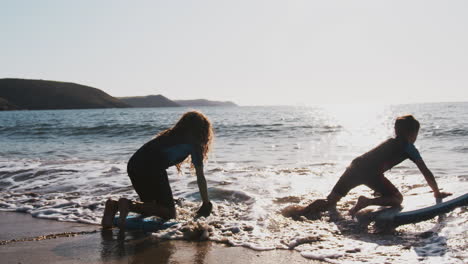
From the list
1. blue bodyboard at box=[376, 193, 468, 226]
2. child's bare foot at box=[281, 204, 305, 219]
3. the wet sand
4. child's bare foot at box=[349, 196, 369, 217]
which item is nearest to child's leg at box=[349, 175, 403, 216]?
child's bare foot at box=[349, 196, 369, 217]

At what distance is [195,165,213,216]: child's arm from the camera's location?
5422 millimetres

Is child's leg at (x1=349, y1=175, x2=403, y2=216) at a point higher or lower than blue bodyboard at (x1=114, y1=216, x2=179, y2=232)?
higher

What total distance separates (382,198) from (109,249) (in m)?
3.43

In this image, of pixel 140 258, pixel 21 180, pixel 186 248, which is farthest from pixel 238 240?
pixel 21 180

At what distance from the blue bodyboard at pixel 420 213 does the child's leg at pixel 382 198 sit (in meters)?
0.33

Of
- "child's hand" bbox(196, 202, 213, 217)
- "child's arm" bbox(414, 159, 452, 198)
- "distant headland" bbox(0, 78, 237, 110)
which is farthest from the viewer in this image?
"distant headland" bbox(0, 78, 237, 110)

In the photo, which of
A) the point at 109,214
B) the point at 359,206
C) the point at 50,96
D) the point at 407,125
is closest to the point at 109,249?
the point at 109,214

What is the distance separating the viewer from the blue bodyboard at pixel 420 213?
5133 millimetres

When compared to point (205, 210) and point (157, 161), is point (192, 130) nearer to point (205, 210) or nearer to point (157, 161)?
point (157, 161)

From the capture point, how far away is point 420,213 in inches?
204

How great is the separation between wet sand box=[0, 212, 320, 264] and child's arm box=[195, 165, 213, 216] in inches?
33.7

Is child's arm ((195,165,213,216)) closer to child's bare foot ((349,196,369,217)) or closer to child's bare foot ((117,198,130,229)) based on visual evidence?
child's bare foot ((117,198,130,229))

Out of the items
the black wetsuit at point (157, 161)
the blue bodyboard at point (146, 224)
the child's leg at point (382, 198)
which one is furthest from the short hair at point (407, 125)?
the blue bodyboard at point (146, 224)

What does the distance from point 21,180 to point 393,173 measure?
784cm
